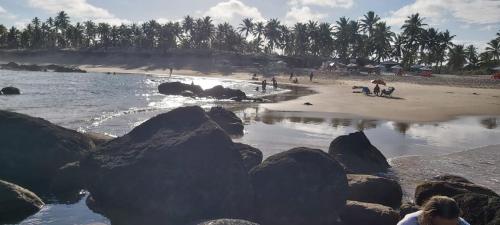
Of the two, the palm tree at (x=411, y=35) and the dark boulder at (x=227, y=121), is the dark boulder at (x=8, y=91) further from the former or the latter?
the palm tree at (x=411, y=35)

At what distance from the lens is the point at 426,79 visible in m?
64.6

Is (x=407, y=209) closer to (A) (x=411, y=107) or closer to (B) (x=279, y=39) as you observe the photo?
(A) (x=411, y=107)

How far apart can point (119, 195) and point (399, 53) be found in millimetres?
102676

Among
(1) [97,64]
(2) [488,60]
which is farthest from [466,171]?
(1) [97,64]

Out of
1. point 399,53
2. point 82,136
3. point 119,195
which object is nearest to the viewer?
point 119,195

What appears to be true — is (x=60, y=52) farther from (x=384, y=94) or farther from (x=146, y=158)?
(x=146, y=158)

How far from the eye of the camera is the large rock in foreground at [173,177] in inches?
329

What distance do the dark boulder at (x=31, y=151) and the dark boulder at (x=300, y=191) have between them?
4088 millimetres

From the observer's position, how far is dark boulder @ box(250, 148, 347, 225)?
29.1 ft

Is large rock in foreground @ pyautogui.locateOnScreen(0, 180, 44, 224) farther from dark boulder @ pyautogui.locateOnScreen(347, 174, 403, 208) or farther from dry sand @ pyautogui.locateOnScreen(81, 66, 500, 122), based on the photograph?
dry sand @ pyautogui.locateOnScreen(81, 66, 500, 122)

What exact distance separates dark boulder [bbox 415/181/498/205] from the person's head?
17.4ft

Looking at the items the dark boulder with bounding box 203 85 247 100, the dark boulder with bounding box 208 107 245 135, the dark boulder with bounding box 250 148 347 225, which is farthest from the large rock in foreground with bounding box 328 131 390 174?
the dark boulder with bounding box 203 85 247 100

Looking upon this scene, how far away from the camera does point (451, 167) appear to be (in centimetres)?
1498

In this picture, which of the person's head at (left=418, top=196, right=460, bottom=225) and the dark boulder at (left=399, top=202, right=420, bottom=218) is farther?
the dark boulder at (left=399, top=202, right=420, bottom=218)
